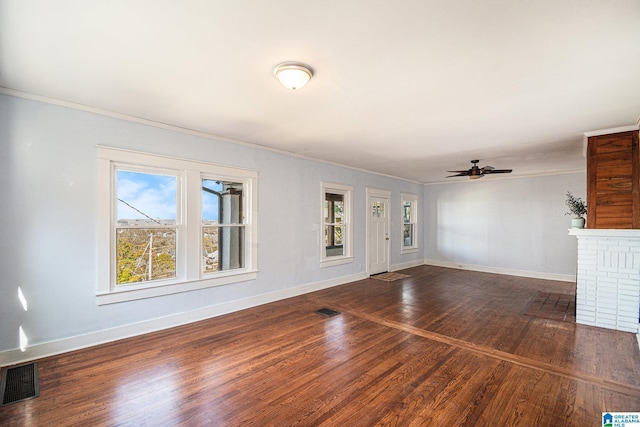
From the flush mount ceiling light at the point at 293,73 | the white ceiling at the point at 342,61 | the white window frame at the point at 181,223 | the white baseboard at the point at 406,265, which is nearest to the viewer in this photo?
the white ceiling at the point at 342,61

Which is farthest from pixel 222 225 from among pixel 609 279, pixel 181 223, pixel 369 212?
pixel 609 279

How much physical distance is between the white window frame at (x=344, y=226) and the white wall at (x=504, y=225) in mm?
3698

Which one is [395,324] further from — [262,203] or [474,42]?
[474,42]

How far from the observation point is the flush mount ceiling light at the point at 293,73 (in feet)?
7.29

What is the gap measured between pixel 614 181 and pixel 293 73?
4367 mm

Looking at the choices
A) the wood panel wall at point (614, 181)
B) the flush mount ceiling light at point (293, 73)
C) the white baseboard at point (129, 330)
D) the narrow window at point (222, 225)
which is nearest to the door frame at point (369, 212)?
the white baseboard at point (129, 330)

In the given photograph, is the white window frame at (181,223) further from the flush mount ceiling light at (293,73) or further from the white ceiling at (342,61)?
the flush mount ceiling light at (293,73)

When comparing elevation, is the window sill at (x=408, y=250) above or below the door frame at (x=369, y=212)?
below

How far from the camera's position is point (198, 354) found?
2986mm

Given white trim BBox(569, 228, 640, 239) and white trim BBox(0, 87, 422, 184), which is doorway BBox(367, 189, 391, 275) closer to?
white trim BBox(0, 87, 422, 184)

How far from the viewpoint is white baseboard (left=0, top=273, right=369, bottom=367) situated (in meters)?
2.81

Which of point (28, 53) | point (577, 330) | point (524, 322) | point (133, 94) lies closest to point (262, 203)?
point (133, 94)

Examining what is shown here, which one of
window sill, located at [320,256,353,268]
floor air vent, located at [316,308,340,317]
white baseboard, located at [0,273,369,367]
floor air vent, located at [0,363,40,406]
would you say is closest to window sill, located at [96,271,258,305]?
white baseboard, located at [0,273,369,367]

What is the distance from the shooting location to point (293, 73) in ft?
7.40
